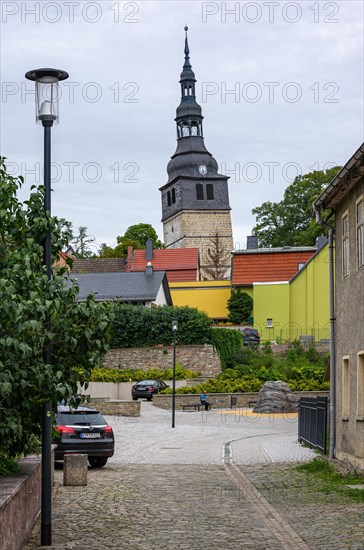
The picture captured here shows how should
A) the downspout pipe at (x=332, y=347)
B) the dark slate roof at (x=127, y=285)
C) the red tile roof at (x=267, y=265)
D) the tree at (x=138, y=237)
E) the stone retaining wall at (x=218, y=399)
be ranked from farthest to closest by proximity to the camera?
the tree at (x=138, y=237) < the red tile roof at (x=267, y=265) < the dark slate roof at (x=127, y=285) < the stone retaining wall at (x=218, y=399) < the downspout pipe at (x=332, y=347)

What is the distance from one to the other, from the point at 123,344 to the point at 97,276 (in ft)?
52.9

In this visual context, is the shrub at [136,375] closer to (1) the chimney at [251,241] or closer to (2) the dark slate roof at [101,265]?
(1) the chimney at [251,241]

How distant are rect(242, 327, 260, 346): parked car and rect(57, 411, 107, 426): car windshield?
140 feet

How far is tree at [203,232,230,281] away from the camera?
382 feet

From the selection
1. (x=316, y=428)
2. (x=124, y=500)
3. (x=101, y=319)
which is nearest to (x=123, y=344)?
(x=316, y=428)

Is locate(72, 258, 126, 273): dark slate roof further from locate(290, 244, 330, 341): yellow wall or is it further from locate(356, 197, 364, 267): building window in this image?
locate(356, 197, 364, 267): building window

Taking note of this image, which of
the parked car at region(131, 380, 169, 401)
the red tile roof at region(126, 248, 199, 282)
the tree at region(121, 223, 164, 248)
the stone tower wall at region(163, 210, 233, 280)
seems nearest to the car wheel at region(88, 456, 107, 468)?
the parked car at region(131, 380, 169, 401)

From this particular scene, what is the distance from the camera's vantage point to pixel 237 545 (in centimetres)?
1159

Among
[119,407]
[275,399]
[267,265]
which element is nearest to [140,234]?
[267,265]

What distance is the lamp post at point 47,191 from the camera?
38.5 feet

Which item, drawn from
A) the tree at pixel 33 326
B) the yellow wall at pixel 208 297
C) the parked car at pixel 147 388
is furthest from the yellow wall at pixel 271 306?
the tree at pixel 33 326

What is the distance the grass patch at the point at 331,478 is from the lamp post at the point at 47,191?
18.1ft

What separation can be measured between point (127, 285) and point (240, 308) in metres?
9.04

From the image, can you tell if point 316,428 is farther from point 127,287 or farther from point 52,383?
point 127,287
